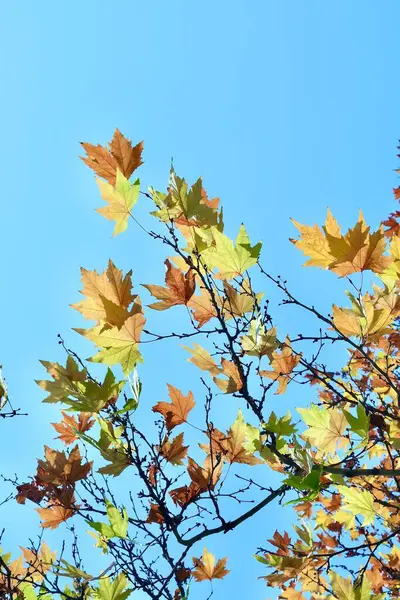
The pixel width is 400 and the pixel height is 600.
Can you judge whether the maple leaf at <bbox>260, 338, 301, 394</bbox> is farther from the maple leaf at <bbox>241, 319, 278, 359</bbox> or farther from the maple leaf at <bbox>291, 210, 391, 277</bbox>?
the maple leaf at <bbox>291, 210, 391, 277</bbox>

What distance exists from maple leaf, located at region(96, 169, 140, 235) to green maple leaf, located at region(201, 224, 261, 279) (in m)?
0.33

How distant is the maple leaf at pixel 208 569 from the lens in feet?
9.69

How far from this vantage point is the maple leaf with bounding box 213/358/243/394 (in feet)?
6.59

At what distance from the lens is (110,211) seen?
1.81m

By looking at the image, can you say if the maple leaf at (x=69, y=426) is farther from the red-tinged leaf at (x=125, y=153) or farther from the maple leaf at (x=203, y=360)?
the red-tinged leaf at (x=125, y=153)

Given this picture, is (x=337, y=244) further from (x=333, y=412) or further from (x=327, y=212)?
(x=333, y=412)

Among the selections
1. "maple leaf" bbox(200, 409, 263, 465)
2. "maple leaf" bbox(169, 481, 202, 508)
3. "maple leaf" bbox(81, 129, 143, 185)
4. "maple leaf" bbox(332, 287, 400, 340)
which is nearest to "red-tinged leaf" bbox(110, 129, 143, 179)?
"maple leaf" bbox(81, 129, 143, 185)

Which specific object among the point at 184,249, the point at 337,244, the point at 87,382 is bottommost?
the point at 87,382

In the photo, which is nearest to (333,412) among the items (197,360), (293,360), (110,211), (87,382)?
(293,360)

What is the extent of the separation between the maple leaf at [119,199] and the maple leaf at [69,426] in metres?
1.10

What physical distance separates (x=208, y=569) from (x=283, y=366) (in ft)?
5.06

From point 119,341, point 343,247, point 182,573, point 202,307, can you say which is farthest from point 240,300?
point 182,573

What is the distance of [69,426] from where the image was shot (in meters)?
2.43

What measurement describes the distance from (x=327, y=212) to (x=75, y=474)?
169 centimetres
